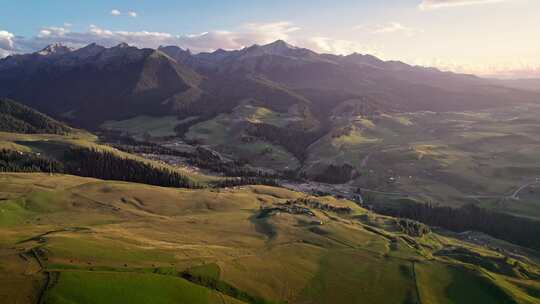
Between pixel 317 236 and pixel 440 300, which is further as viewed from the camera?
pixel 317 236

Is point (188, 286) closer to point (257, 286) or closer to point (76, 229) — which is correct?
point (257, 286)

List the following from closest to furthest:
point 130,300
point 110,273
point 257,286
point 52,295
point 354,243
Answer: point 52,295 < point 130,300 < point 110,273 < point 257,286 < point 354,243

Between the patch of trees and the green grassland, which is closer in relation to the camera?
the green grassland

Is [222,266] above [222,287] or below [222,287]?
above

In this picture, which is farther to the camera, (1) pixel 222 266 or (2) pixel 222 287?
(1) pixel 222 266

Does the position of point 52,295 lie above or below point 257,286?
above

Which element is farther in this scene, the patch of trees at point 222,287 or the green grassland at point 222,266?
the patch of trees at point 222,287

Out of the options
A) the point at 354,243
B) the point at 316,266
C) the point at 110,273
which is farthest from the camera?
the point at 354,243

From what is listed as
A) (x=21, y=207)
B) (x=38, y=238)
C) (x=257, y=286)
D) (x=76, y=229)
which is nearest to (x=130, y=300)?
(x=257, y=286)
